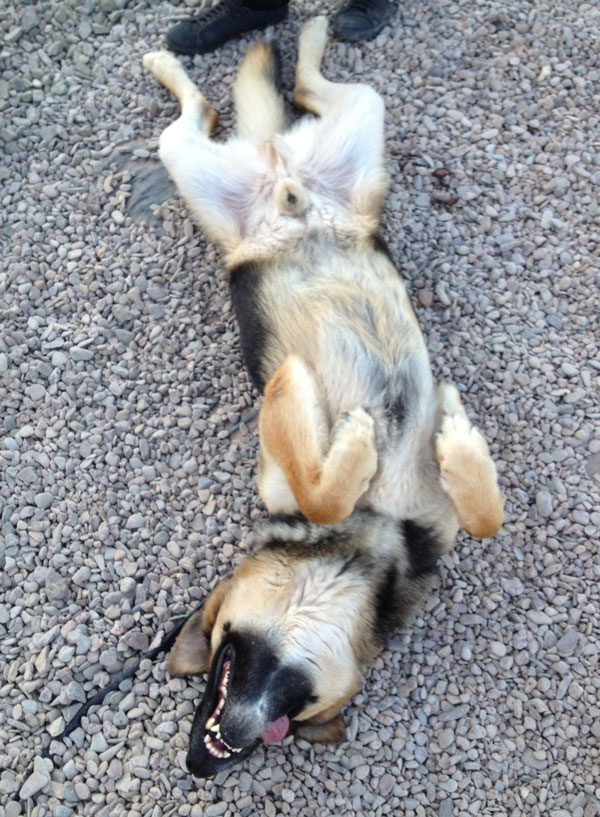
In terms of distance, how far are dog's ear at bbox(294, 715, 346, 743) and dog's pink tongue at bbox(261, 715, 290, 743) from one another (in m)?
0.19

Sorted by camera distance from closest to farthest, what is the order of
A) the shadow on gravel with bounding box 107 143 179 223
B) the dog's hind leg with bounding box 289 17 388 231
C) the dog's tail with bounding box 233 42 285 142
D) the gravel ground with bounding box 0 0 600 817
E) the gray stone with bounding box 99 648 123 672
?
the gravel ground with bounding box 0 0 600 817
the gray stone with bounding box 99 648 123 672
the dog's hind leg with bounding box 289 17 388 231
the dog's tail with bounding box 233 42 285 142
the shadow on gravel with bounding box 107 143 179 223

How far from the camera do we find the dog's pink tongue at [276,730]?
99.2 inches

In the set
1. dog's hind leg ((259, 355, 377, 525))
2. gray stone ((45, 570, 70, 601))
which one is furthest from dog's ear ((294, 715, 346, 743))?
gray stone ((45, 570, 70, 601))

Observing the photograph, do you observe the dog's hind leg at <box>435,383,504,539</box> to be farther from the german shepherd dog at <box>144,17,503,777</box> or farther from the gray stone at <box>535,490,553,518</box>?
the gray stone at <box>535,490,553,518</box>

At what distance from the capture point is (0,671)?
2996 millimetres

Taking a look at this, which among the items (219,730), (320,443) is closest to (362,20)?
(320,443)

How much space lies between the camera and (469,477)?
271 centimetres

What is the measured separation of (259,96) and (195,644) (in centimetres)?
267

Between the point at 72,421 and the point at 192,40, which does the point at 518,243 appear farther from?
the point at 72,421

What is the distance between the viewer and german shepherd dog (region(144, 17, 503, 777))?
2559mm

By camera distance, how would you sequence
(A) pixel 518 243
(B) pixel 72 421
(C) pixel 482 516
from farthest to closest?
(A) pixel 518 243 → (B) pixel 72 421 → (C) pixel 482 516

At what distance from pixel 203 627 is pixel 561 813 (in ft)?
5.24

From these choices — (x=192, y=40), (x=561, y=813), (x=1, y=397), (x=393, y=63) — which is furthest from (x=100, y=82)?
(x=561, y=813)

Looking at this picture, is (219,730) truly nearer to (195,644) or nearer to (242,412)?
(195,644)
